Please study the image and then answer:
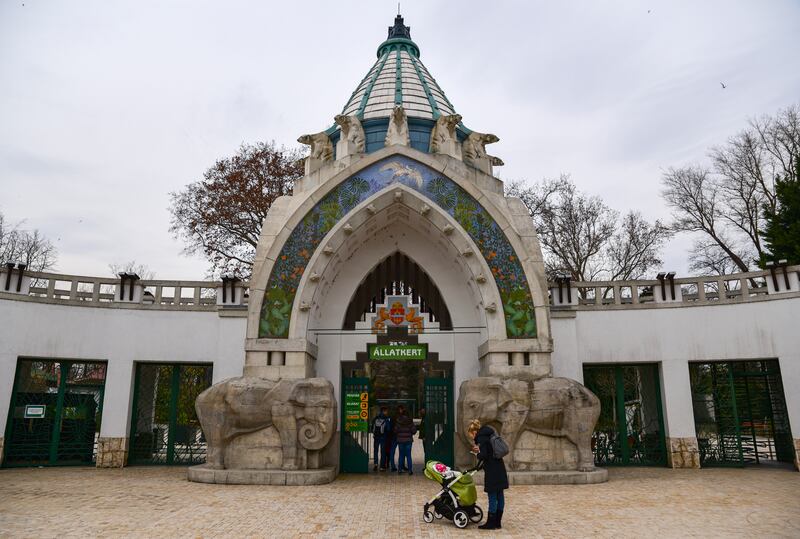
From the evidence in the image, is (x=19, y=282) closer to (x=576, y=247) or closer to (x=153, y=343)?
(x=153, y=343)

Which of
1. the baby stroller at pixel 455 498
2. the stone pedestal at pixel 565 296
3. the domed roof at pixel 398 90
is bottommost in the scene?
the baby stroller at pixel 455 498

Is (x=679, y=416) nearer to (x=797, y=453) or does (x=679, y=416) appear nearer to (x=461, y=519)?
(x=797, y=453)

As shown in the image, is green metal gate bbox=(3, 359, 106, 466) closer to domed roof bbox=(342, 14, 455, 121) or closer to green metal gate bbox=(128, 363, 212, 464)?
green metal gate bbox=(128, 363, 212, 464)

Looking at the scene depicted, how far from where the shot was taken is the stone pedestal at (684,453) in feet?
45.9

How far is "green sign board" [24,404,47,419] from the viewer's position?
13922mm

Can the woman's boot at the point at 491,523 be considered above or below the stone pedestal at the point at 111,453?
below

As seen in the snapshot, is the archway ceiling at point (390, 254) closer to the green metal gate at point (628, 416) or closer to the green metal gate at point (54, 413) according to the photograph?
the green metal gate at point (628, 416)

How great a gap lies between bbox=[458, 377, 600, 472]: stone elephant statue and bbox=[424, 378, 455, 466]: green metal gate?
6.81 feet

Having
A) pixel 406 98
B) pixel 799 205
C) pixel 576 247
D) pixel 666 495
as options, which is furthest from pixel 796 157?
pixel 666 495

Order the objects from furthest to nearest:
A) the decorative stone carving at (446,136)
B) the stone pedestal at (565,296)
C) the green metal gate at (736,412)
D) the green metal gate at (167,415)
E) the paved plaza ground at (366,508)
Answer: the stone pedestal at (565,296), the green metal gate at (167,415), the decorative stone carving at (446,136), the green metal gate at (736,412), the paved plaza ground at (366,508)

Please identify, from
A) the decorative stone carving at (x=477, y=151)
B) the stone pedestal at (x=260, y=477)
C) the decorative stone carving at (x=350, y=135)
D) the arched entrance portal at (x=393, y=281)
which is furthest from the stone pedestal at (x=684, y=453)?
the decorative stone carving at (x=350, y=135)

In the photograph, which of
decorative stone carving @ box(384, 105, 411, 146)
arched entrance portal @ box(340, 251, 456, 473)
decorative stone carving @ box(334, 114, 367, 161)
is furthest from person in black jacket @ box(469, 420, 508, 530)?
decorative stone carving @ box(334, 114, 367, 161)

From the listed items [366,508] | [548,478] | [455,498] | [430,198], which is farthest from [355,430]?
[455,498]

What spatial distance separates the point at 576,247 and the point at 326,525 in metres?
19.6
